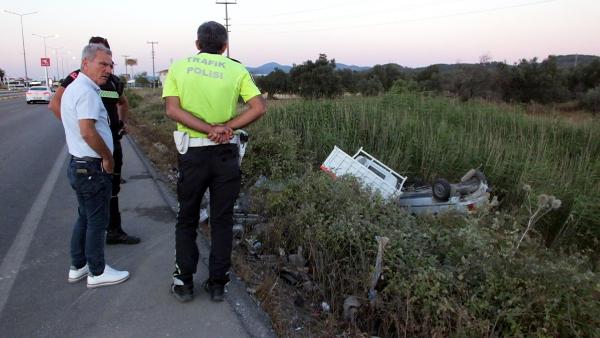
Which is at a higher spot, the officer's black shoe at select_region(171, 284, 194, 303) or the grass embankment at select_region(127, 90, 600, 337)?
the grass embankment at select_region(127, 90, 600, 337)

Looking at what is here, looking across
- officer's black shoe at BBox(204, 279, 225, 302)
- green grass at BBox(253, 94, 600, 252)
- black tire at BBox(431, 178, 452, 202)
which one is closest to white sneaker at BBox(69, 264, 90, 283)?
officer's black shoe at BBox(204, 279, 225, 302)

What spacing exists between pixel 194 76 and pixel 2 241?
10.9 feet

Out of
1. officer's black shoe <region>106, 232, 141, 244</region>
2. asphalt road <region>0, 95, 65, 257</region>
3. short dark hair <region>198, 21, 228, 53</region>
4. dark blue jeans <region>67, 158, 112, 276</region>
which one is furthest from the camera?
asphalt road <region>0, 95, 65, 257</region>

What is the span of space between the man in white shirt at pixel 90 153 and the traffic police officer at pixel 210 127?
585mm

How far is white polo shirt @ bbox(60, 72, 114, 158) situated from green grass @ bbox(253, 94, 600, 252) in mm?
5010

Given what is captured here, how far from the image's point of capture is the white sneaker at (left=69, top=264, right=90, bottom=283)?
12.4 ft

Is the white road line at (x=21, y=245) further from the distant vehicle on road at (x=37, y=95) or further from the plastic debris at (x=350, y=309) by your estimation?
the distant vehicle on road at (x=37, y=95)

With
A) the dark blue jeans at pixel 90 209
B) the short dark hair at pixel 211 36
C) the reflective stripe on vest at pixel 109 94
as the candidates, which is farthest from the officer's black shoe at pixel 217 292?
the reflective stripe on vest at pixel 109 94

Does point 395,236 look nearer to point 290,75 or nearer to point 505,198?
point 505,198

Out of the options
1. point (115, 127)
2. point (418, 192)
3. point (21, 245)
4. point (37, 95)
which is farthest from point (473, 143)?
point (37, 95)

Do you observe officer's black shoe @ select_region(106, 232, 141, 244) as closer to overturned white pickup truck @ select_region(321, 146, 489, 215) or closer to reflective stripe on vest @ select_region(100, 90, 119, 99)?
reflective stripe on vest @ select_region(100, 90, 119, 99)

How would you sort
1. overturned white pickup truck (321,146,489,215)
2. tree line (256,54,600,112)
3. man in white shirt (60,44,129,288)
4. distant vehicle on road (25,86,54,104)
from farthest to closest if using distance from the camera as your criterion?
distant vehicle on road (25,86,54,104)
tree line (256,54,600,112)
overturned white pickup truck (321,146,489,215)
man in white shirt (60,44,129,288)

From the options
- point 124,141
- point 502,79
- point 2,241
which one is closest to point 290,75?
point 502,79

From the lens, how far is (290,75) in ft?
161
